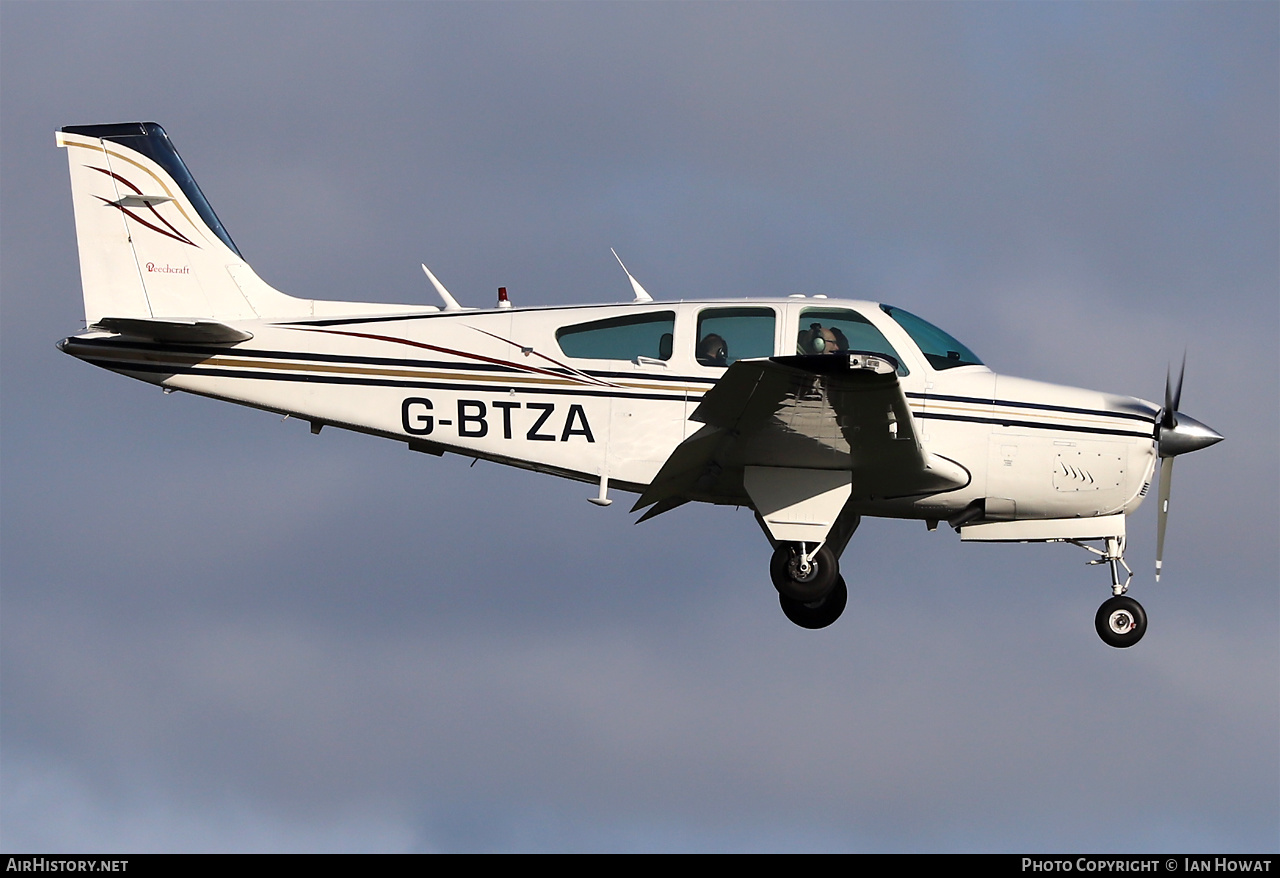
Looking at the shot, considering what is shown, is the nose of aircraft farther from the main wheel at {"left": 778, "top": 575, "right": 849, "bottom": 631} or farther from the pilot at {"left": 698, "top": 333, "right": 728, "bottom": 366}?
the pilot at {"left": 698, "top": 333, "right": 728, "bottom": 366}

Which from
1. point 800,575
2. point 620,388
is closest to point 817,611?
point 800,575

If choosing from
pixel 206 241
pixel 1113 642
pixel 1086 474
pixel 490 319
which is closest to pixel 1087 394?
pixel 1086 474

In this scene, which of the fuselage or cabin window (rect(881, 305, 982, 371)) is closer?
the fuselage

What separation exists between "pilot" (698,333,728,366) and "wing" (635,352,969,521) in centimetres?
76

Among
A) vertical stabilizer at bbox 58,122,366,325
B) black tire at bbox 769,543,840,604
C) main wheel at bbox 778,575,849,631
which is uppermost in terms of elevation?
vertical stabilizer at bbox 58,122,366,325

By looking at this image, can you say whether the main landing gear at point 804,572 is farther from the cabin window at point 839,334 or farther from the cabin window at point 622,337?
the cabin window at point 622,337

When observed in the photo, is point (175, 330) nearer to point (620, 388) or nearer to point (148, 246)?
point (148, 246)

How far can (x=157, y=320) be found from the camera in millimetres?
15930

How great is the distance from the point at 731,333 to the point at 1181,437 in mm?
4405

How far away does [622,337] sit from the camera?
623 inches

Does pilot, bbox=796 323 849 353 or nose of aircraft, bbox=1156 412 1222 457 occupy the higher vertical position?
pilot, bbox=796 323 849 353

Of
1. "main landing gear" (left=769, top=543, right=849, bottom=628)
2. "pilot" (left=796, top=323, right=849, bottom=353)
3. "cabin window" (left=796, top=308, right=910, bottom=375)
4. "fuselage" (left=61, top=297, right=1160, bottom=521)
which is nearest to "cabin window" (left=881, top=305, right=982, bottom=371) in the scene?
"fuselage" (left=61, top=297, right=1160, bottom=521)

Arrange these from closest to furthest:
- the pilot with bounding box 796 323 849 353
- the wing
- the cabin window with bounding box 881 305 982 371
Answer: the wing, the pilot with bounding box 796 323 849 353, the cabin window with bounding box 881 305 982 371

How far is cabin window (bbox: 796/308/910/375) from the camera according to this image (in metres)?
15.4
